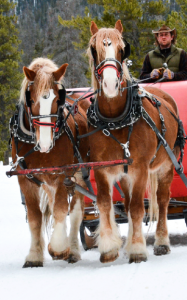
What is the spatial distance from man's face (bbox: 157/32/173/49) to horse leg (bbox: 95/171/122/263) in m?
3.13

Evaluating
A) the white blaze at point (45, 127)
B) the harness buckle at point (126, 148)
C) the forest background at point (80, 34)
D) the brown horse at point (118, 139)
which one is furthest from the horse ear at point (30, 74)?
the forest background at point (80, 34)

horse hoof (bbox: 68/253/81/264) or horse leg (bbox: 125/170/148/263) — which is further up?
horse leg (bbox: 125/170/148/263)

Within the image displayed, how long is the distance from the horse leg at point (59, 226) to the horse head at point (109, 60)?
1.27 meters

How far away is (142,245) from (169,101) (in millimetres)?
2356

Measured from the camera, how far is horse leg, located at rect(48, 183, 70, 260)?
4.53 m

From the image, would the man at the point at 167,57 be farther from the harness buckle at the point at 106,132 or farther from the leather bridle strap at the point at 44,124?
the leather bridle strap at the point at 44,124

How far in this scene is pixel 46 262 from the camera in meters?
5.01

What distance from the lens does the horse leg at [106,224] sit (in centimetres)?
430

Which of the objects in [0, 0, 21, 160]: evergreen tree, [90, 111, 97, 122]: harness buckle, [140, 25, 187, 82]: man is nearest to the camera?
[90, 111, 97, 122]: harness buckle

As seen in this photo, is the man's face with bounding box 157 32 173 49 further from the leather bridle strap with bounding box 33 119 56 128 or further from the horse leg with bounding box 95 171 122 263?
the leather bridle strap with bounding box 33 119 56 128

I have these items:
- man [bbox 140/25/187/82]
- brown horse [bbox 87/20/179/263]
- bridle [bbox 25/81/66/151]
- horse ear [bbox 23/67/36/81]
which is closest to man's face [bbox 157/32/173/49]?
man [bbox 140/25/187/82]

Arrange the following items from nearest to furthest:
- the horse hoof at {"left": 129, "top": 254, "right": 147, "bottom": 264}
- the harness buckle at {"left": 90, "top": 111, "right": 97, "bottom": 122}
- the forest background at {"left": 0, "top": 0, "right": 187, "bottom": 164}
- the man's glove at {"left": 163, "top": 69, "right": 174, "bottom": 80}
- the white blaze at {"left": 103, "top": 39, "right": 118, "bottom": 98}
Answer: the white blaze at {"left": 103, "top": 39, "right": 118, "bottom": 98} → the horse hoof at {"left": 129, "top": 254, "right": 147, "bottom": 264} → the harness buckle at {"left": 90, "top": 111, "right": 97, "bottom": 122} → the man's glove at {"left": 163, "top": 69, "right": 174, "bottom": 80} → the forest background at {"left": 0, "top": 0, "right": 187, "bottom": 164}

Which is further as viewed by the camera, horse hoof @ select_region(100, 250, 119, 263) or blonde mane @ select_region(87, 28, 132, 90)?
horse hoof @ select_region(100, 250, 119, 263)

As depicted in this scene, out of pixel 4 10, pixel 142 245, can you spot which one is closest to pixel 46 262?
pixel 142 245
